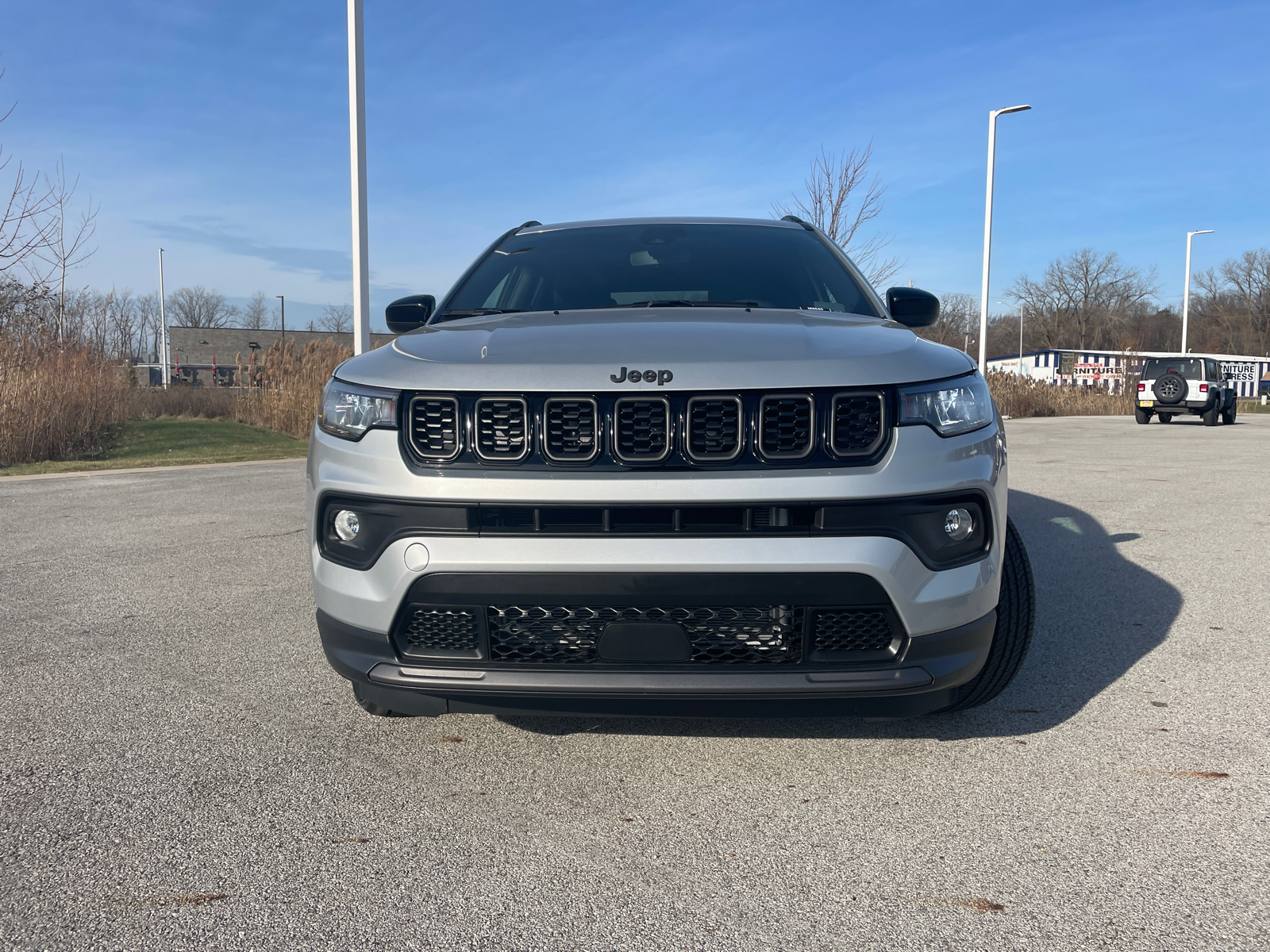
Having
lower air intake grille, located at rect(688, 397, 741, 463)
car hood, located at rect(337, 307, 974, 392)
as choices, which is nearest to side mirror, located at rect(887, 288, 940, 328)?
car hood, located at rect(337, 307, 974, 392)

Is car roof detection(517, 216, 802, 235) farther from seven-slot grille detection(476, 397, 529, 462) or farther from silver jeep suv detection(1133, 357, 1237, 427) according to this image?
silver jeep suv detection(1133, 357, 1237, 427)

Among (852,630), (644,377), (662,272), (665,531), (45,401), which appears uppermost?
(662,272)

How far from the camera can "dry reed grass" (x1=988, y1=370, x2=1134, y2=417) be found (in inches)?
1151

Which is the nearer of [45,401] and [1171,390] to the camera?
[45,401]

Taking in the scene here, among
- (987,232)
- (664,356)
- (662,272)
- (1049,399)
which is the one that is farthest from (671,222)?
(1049,399)

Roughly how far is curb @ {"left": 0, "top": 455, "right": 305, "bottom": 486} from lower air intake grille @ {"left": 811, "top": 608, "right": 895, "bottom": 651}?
29.6 feet

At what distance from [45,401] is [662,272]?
10.5 meters

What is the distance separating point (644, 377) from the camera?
2.21m

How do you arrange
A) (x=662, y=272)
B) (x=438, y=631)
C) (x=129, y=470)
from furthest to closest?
A: (x=129, y=470) < (x=662, y=272) < (x=438, y=631)

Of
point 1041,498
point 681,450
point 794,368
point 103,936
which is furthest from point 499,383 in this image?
point 1041,498

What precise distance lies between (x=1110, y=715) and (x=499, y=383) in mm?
2219

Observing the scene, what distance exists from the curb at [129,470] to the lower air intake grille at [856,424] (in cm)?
904

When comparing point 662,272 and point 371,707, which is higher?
point 662,272

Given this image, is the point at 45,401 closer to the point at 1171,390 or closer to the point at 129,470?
the point at 129,470
